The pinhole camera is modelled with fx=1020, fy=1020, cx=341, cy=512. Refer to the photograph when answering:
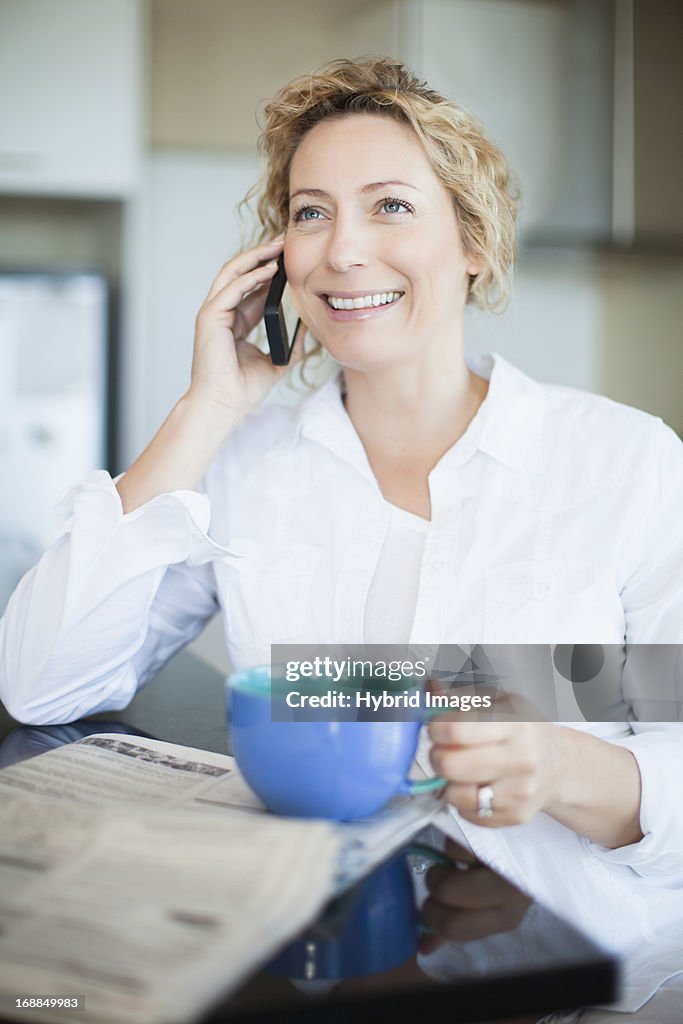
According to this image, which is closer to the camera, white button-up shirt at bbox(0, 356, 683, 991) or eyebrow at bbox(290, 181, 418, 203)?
white button-up shirt at bbox(0, 356, 683, 991)

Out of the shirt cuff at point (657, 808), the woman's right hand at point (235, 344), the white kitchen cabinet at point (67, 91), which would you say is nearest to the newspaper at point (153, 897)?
the shirt cuff at point (657, 808)

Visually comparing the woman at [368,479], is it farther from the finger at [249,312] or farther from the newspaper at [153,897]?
the newspaper at [153,897]

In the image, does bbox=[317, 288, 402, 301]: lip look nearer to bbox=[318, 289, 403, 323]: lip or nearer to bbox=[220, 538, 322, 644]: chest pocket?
bbox=[318, 289, 403, 323]: lip

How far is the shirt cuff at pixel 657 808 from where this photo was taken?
2.61 feet

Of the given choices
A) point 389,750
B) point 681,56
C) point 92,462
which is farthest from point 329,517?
point 681,56

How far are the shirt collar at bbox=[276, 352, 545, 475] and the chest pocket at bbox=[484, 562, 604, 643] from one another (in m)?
0.13

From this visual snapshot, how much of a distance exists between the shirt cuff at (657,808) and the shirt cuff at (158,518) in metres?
0.45

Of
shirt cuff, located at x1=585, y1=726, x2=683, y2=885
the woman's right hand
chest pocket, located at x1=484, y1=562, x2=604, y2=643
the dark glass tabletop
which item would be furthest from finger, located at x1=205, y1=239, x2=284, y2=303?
the dark glass tabletop

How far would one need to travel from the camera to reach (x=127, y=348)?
2.83 metres

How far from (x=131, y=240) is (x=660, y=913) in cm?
234

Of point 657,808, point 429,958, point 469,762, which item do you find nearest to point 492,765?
point 469,762

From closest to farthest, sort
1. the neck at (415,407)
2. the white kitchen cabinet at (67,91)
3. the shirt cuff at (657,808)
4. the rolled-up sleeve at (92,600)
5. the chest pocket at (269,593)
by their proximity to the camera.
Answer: the shirt cuff at (657,808)
the rolled-up sleeve at (92,600)
the chest pocket at (269,593)
the neck at (415,407)
the white kitchen cabinet at (67,91)

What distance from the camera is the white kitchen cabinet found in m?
2.69

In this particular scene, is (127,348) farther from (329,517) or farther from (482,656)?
(482,656)
